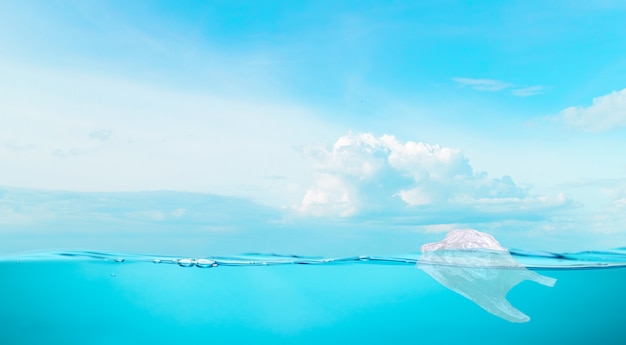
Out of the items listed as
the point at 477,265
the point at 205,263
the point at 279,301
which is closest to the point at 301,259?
the point at 205,263

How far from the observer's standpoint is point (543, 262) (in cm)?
1097

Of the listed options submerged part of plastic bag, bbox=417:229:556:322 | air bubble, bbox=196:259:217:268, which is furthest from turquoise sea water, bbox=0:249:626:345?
submerged part of plastic bag, bbox=417:229:556:322

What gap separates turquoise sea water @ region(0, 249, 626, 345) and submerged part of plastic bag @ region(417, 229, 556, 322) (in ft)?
1.69

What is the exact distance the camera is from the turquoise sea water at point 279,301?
11156 millimetres

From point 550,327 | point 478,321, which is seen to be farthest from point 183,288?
point 550,327

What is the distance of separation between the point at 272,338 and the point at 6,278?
8.18 m

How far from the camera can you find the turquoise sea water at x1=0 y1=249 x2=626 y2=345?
36.6ft

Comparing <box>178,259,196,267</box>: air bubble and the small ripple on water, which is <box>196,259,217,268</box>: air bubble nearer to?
the small ripple on water

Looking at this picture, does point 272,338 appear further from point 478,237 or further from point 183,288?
point 478,237

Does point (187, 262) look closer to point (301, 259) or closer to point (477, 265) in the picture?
point (301, 259)

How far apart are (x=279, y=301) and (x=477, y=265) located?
236 inches

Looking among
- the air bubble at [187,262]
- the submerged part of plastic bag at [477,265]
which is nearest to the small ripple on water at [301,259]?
the air bubble at [187,262]

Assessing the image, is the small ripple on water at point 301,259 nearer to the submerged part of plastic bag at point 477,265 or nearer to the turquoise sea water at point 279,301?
the turquoise sea water at point 279,301

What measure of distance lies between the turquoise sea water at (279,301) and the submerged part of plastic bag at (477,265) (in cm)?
51
